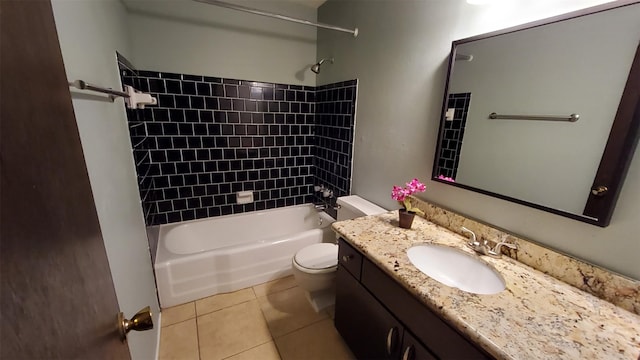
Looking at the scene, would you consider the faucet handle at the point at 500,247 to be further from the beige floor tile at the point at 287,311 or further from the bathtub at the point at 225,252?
the bathtub at the point at 225,252

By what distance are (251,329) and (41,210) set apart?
1.70m

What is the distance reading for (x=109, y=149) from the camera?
1.04 metres

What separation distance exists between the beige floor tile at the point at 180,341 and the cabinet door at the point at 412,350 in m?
1.28

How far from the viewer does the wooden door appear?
0.28m

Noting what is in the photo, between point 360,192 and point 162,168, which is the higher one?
point 162,168

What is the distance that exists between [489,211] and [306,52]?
2234 millimetres

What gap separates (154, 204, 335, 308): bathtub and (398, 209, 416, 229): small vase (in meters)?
1.08

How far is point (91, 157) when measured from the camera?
32.6 inches

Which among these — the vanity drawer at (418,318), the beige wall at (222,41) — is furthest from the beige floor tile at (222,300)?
the beige wall at (222,41)

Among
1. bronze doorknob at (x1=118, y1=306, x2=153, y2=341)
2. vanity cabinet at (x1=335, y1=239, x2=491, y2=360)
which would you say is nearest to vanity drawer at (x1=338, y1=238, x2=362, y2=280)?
vanity cabinet at (x1=335, y1=239, x2=491, y2=360)

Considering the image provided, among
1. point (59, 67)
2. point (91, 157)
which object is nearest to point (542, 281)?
point (59, 67)

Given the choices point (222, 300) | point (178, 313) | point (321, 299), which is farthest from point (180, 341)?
point (321, 299)

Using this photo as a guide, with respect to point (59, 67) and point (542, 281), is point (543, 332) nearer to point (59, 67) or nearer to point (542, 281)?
point (542, 281)

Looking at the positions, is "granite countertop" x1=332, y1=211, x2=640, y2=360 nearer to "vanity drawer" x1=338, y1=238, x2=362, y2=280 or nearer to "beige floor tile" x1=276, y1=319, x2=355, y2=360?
"vanity drawer" x1=338, y1=238, x2=362, y2=280
